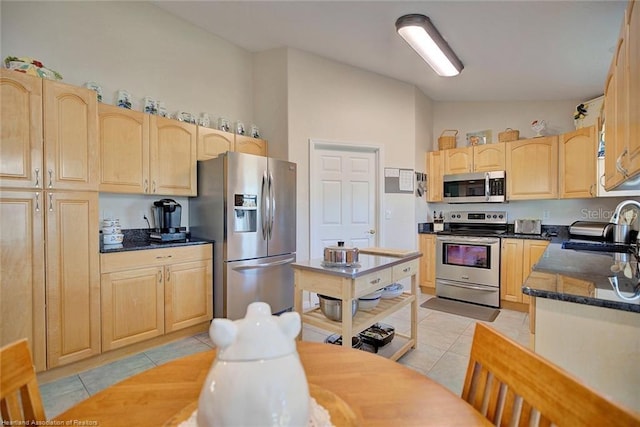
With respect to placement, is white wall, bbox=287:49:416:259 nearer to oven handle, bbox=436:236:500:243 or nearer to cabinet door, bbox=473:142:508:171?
oven handle, bbox=436:236:500:243

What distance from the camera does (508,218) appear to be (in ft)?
13.9

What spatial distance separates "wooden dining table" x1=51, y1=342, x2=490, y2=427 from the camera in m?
0.69

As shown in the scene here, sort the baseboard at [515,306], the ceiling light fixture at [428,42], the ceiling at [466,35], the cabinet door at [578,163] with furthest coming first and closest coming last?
the baseboard at [515,306] → the cabinet door at [578,163] → the ceiling light fixture at [428,42] → the ceiling at [466,35]

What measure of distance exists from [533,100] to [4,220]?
18.3ft

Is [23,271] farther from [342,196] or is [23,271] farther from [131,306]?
[342,196]

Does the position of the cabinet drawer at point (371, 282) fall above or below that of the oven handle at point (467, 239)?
below

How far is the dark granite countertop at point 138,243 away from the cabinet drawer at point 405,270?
1770 mm

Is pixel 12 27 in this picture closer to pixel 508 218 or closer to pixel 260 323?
pixel 260 323

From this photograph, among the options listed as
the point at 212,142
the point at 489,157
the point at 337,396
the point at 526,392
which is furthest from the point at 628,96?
the point at 212,142

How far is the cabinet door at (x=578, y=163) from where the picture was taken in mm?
3373

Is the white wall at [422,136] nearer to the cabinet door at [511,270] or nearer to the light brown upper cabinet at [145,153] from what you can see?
the cabinet door at [511,270]

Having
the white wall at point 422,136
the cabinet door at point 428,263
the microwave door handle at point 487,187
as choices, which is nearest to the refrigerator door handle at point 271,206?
the white wall at point 422,136

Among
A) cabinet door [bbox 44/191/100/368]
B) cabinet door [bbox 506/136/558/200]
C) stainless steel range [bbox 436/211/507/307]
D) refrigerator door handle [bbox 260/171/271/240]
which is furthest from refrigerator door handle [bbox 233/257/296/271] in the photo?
cabinet door [bbox 506/136/558/200]

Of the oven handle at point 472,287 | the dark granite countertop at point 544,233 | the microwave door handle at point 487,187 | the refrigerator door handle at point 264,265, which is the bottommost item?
the oven handle at point 472,287
